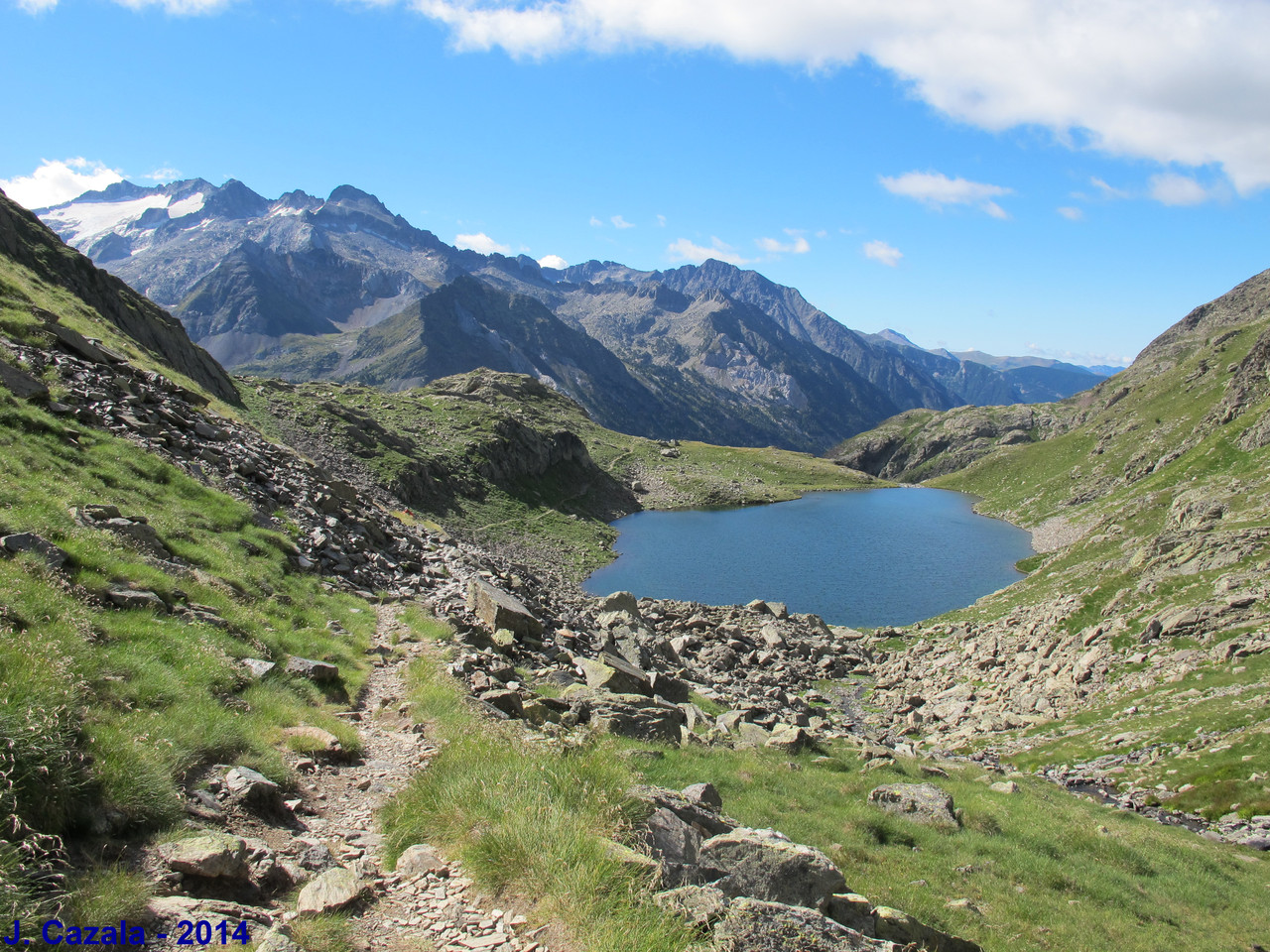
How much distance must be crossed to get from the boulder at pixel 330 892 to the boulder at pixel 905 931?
731 cm

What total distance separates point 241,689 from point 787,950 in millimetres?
10551

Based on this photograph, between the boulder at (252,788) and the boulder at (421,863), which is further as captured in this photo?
the boulder at (252,788)

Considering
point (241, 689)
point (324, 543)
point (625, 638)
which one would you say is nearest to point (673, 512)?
point (625, 638)

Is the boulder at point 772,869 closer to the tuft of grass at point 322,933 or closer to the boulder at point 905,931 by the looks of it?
the boulder at point 905,931

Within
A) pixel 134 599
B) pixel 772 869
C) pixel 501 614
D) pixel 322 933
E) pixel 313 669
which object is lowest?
pixel 501 614

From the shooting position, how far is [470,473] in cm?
10462

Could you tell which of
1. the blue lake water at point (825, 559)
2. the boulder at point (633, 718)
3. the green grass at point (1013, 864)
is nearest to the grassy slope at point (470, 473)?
the blue lake water at point (825, 559)

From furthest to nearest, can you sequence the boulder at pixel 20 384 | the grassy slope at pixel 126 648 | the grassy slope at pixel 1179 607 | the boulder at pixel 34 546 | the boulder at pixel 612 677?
the grassy slope at pixel 1179 607
the boulder at pixel 612 677
the boulder at pixel 20 384
the boulder at pixel 34 546
the grassy slope at pixel 126 648

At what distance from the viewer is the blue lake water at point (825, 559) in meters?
75.5

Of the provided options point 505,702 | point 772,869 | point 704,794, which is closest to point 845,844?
point 704,794

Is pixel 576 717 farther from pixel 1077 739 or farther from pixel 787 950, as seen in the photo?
pixel 1077 739

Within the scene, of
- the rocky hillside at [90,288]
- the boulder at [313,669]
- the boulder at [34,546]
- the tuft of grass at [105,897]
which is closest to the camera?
the tuft of grass at [105,897]

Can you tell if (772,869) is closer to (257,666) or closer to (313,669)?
(257,666)

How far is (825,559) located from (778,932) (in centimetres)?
9364
